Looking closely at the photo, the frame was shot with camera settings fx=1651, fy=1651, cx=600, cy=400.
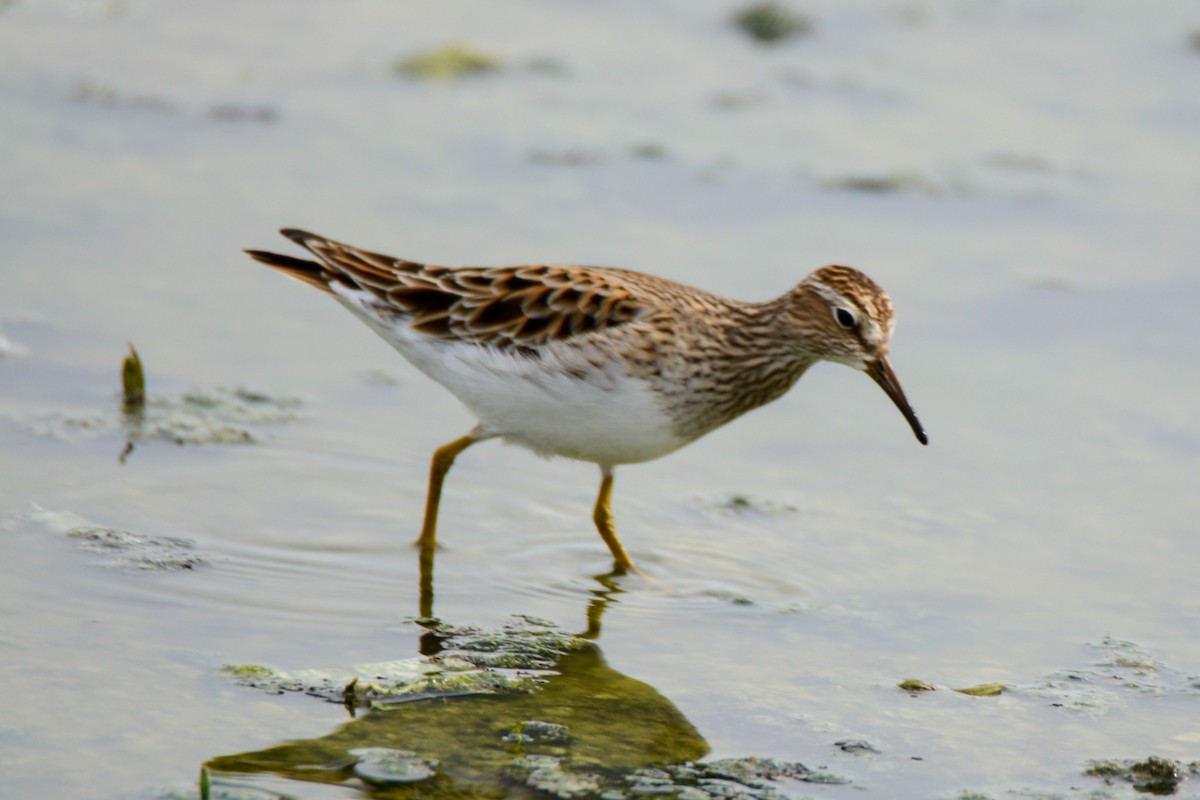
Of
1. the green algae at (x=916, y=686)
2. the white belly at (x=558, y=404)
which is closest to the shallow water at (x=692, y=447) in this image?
the green algae at (x=916, y=686)

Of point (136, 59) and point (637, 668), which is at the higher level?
point (136, 59)

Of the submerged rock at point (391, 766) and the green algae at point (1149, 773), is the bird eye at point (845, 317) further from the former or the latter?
the submerged rock at point (391, 766)

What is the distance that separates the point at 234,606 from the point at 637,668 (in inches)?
63.5

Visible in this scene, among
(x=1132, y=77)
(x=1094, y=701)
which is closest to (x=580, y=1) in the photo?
(x=1132, y=77)

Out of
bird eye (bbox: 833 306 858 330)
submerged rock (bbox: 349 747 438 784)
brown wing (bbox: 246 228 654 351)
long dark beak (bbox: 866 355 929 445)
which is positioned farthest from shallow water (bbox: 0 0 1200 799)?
bird eye (bbox: 833 306 858 330)

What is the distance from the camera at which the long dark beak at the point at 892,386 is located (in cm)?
714

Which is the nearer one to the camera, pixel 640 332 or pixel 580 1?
pixel 640 332

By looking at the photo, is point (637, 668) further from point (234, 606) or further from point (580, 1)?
point (580, 1)

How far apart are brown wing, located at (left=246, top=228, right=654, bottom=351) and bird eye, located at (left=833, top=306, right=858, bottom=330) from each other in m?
0.82

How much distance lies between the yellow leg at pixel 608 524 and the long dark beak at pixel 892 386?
4.22ft

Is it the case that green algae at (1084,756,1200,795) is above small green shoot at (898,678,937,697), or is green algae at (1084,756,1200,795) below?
below

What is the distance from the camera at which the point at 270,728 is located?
18.1 ft

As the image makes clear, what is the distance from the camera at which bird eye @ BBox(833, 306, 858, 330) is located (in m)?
7.22

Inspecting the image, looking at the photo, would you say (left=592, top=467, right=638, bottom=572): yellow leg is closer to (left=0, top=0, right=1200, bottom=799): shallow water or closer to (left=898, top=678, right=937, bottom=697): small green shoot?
(left=0, top=0, right=1200, bottom=799): shallow water
